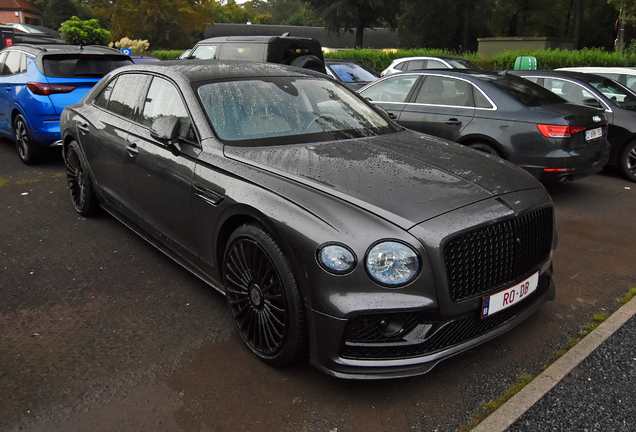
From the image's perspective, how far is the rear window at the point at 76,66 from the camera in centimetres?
747

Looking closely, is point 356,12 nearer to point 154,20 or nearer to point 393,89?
point 154,20

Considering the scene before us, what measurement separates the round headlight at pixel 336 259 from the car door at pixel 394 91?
16.7 feet

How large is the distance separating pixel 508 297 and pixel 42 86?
263 inches

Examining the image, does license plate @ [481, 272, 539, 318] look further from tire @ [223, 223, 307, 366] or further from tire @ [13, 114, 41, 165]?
tire @ [13, 114, 41, 165]

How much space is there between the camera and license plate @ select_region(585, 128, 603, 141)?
630cm

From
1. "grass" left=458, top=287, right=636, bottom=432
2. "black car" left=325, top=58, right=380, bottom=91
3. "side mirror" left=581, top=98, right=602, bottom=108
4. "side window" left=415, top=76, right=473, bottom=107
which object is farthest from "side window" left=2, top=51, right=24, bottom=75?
"side mirror" left=581, top=98, right=602, bottom=108

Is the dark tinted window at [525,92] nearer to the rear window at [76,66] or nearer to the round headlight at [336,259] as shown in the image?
the round headlight at [336,259]

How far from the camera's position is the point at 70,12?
60.7m

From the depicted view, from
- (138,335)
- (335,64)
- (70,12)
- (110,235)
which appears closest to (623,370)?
(138,335)

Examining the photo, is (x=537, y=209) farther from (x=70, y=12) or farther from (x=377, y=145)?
(x=70, y=12)

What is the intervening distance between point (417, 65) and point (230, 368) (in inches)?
524

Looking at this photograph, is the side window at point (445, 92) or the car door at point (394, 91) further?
the car door at point (394, 91)

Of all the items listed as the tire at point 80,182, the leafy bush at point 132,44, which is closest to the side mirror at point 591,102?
the tire at point 80,182

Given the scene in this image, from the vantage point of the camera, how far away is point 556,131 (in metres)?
6.11
